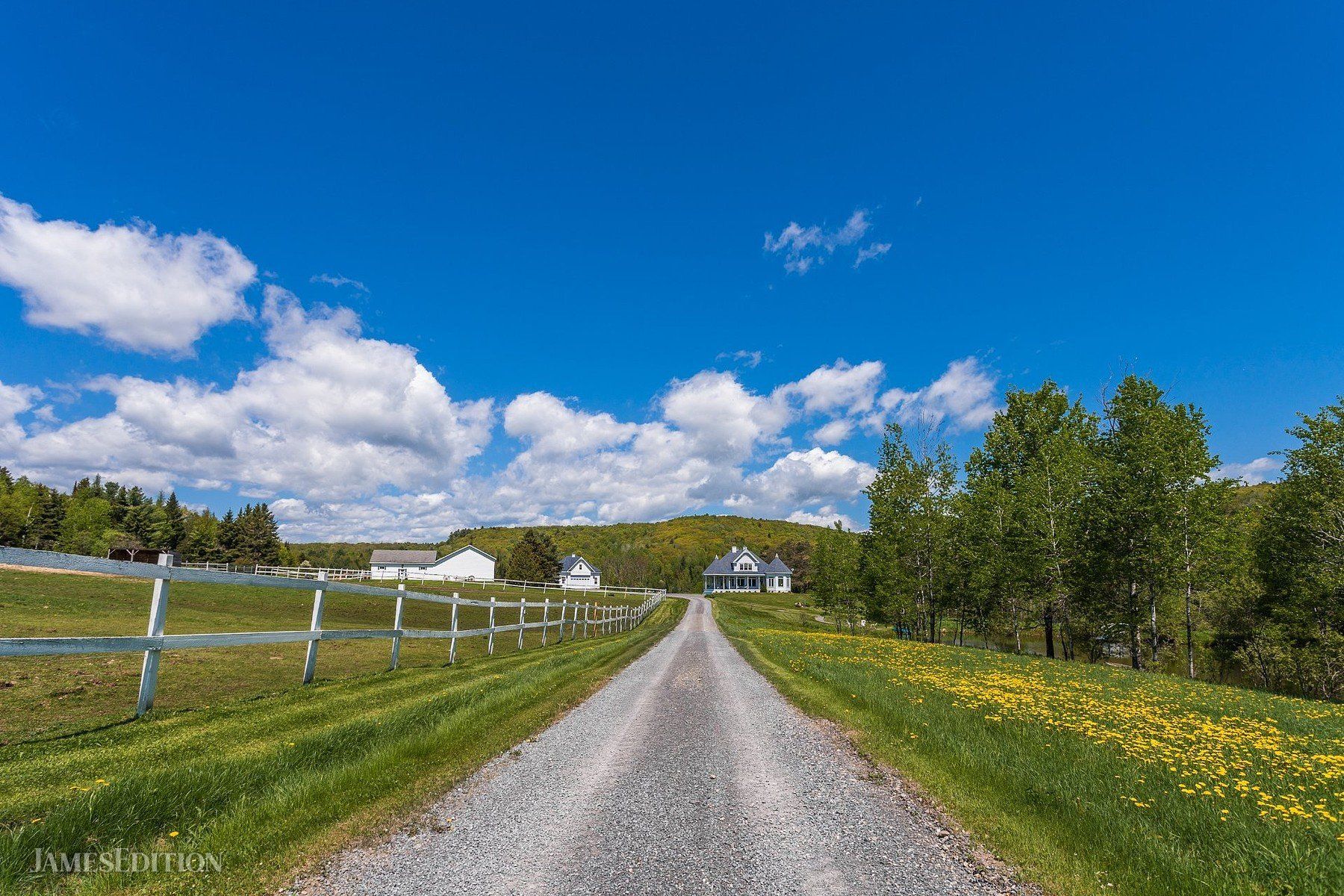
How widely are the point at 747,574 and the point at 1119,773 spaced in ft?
354

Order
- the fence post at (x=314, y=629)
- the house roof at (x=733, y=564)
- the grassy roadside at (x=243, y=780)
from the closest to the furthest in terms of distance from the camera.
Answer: the grassy roadside at (x=243, y=780) < the fence post at (x=314, y=629) < the house roof at (x=733, y=564)

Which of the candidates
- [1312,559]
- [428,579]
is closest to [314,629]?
[1312,559]

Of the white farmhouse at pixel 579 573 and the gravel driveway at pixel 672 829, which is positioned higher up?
the gravel driveway at pixel 672 829

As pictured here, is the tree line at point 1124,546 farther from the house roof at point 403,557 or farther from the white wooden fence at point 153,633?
the house roof at point 403,557

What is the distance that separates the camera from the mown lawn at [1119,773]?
4102 millimetres

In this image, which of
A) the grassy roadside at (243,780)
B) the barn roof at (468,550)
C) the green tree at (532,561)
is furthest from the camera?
the barn roof at (468,550)

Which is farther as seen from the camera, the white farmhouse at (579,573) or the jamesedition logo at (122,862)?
the white farmhouse at (579,573)

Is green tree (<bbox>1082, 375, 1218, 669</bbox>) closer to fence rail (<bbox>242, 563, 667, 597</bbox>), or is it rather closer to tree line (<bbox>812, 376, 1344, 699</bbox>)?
tree line (<bbox>812, 376, 1344, 699</bbox>)

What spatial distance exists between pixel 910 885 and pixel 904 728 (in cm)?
471

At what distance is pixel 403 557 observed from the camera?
107 meters

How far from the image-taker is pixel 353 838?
13.8 ft

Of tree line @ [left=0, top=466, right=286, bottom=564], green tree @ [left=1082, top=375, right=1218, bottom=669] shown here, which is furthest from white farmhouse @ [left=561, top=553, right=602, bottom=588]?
green tree @ [left=1082, top=375, right=1218, bottom=669]

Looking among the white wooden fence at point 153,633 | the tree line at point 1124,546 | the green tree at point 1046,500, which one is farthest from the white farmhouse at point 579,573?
the white wooden fence at point 153,633

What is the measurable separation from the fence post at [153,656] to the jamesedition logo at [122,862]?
3.68 m
